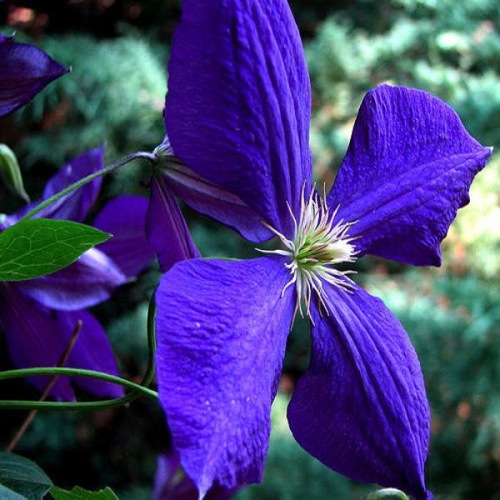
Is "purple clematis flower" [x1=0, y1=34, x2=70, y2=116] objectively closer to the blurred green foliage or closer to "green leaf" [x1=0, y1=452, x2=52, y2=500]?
"green leaf" [x1=0, y1=452, x2=52, y2=500]

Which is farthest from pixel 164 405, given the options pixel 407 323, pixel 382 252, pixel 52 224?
pixel 407 323

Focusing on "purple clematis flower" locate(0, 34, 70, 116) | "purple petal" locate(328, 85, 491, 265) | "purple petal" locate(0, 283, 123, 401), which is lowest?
"purple petal" locate(0, 283, 123, 401)

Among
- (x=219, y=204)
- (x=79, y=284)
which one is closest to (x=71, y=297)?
(x=79, y=284)

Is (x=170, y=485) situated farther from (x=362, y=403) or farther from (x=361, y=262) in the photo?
(x=361, y=262)

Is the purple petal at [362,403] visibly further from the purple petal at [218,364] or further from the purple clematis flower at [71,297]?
the purple clematis flower at [71,297]

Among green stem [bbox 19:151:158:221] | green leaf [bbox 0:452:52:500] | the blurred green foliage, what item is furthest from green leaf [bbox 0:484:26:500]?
the blurred green foliage

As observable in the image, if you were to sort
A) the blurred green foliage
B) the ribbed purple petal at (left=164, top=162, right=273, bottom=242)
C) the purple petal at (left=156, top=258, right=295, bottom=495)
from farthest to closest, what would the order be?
the blurred green foliage → the ribbed purple petal at (left=164, top=162, right=273, bottom=242) → the purple petal at (left=156, top=258, right=295, bottom=495)
